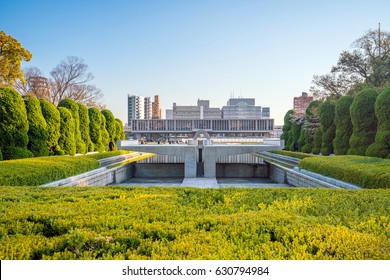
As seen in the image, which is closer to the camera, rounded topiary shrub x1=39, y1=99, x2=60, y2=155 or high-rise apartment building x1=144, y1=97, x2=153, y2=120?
rounded topiary shrub x1=39, y1=99, x2=60, y2=155

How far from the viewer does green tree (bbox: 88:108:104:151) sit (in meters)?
25.3

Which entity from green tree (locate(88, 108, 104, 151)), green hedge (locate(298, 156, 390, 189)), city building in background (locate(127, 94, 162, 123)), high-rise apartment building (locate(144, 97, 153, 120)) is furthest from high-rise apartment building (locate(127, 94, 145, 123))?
green hedge (locate(298, 156, 390, 189))

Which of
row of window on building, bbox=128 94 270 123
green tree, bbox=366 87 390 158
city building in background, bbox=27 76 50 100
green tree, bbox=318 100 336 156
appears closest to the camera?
green tree, bbox=366 87 390 158

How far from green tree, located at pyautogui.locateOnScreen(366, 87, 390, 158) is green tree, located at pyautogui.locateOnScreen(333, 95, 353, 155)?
3.67m

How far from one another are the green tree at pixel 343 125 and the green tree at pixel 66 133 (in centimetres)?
1674

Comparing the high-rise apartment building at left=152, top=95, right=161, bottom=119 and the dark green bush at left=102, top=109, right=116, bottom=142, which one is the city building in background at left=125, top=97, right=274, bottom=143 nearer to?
the dark green bush at left=102, top=109, right=116, bottom=142

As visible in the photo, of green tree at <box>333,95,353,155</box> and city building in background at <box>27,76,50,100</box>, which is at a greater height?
city building in background at <box>27,76,50,100</box>

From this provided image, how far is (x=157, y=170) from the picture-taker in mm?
25844

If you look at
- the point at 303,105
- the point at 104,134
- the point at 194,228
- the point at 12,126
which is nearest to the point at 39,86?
the point at 104,134

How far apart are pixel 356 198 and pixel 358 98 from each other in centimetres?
1298

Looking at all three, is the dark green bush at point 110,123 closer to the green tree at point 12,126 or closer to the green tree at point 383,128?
the green tree at point 12,126

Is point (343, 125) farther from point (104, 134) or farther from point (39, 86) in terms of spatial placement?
point (39, 86)
